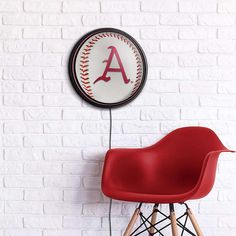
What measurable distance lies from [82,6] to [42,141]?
0.76 metres

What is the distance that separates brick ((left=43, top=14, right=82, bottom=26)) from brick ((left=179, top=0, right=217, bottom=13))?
56 cm

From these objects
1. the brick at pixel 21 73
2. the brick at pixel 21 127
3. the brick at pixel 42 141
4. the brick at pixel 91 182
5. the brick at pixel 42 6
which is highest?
the brick at pixel 42 6

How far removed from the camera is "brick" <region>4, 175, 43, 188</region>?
179 cm

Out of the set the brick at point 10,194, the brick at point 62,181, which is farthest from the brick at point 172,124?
the brick at point 10,194

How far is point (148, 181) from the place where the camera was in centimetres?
163

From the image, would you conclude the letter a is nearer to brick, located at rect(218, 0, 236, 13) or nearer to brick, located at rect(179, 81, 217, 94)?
brick, located at rect(179, 81, 217, 94)

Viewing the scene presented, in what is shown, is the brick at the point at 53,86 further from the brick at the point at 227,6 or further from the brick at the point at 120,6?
the brick at the point at 227,6

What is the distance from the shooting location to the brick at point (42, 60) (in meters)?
1.75

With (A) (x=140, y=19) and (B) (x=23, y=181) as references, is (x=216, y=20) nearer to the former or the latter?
(A) (x=140, y=19)

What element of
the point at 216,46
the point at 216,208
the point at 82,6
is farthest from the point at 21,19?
the point at 216,208

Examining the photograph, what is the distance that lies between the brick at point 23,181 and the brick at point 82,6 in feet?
3.08

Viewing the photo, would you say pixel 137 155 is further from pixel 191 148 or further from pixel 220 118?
pixel 220 118

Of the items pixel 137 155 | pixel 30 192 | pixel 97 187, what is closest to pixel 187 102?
pixel 137 155

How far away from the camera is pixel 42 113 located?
1767 millimetres
